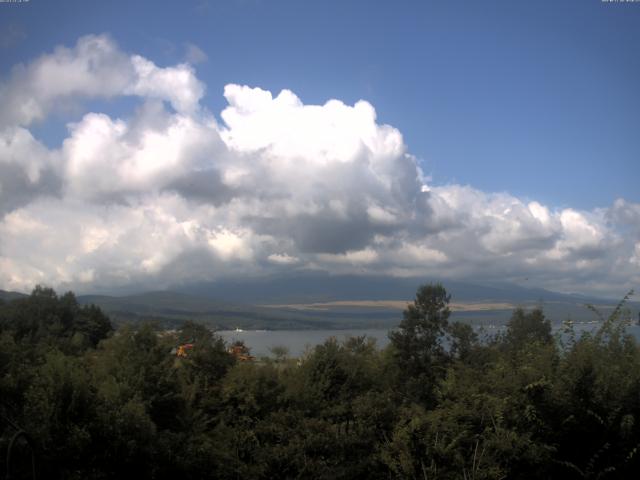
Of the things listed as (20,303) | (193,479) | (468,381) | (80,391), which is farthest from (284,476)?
(20,303)

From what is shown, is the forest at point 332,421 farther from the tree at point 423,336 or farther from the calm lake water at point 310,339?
the tree at point 423,336

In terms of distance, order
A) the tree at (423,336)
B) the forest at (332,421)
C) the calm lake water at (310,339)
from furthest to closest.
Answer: the tree at (423,336), the calm lake water at (310,339), the forest at (332,421)

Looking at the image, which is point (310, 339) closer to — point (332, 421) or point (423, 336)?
point (423, 336)

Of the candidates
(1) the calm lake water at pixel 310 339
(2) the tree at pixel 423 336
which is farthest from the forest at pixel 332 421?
(2) the tree at pixel 423 336

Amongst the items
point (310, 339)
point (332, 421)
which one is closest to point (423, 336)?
point (332, 421)

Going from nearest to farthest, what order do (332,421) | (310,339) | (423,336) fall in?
(332,421) < (423,336) < (310,339)

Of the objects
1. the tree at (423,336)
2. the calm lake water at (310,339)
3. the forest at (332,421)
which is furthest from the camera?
the tree at (423,336)

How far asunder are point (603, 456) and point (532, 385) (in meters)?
2.24

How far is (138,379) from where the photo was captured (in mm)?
15633

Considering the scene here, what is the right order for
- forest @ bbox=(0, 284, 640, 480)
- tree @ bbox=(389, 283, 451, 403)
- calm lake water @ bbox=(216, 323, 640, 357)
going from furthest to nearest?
tree @ bbox=(389, 283, 451, 403)
calm lake water @ bbox=(216, 323, 640, 357)
forest @ bbox=(0, 284, 640, 480)

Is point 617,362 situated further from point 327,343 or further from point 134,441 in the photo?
point 134,441

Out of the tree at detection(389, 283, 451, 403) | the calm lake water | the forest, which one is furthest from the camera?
the tree at detection(389, 283, 451, 403)

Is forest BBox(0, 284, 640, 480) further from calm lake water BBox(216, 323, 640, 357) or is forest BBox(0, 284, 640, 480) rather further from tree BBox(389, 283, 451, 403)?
tree BBox(389, 283, 451, 403)

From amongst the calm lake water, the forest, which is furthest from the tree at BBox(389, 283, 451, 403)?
the forest
